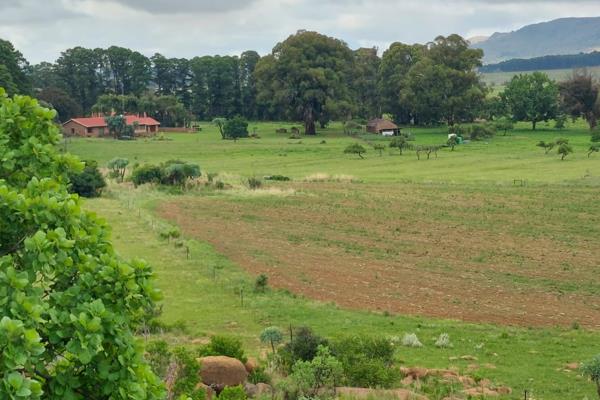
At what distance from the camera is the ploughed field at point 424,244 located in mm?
22969

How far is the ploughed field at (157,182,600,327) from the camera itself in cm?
2297

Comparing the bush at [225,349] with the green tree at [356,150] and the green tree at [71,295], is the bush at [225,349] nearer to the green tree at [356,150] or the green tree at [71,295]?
the green tree at [71,295]

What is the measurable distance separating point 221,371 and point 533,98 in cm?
9181

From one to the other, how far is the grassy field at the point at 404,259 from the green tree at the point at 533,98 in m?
40.6

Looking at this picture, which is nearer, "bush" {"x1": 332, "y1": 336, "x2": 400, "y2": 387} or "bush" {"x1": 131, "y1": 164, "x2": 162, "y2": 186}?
"bush" {"x1": 332, "y1": 336, "x2": 400, "y2": 387}

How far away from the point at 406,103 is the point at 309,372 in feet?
290

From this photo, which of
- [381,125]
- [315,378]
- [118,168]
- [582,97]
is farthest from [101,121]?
[315,378]

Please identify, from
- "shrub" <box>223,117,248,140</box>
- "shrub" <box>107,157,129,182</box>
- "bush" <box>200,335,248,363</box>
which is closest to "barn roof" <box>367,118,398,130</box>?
"shrub" <box>223,117,248,140</box>

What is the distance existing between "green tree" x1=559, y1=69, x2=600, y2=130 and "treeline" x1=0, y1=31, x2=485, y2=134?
420 inches

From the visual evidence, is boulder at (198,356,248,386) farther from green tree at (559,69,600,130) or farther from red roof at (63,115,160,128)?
green tree at (559,69,600,130)

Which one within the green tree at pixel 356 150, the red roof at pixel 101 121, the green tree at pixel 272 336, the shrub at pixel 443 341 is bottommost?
the shrub at pixel 443 341

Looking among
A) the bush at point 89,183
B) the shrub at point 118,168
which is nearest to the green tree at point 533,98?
the shrub at point 118,168

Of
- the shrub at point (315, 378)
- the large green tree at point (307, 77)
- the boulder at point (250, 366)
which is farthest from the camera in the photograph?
the large green tree at point (307, 77)

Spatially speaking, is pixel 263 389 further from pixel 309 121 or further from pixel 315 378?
pixel 309 121
